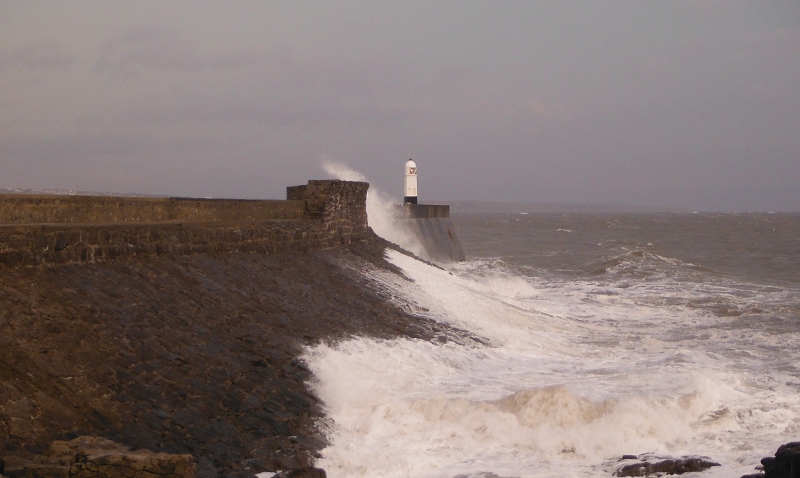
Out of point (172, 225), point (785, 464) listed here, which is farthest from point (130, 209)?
point (785, 464)

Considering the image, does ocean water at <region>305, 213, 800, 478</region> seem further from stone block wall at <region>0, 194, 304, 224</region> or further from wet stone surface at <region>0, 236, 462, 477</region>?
stone block wall at <region>0, 194, 304, 224</region>

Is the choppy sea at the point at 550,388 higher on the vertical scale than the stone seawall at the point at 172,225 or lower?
lower

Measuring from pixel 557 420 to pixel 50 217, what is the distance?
19.4ft

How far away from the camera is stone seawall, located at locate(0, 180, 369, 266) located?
782 cm

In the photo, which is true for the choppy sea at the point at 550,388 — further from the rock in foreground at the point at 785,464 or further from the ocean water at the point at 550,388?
the rock in foreground at the point at 785,464

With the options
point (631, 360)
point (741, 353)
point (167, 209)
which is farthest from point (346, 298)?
point (741, 353)

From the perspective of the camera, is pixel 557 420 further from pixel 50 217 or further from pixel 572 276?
pixel 572 276

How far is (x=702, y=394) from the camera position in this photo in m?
8.72

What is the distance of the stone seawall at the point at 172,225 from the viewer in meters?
7.82

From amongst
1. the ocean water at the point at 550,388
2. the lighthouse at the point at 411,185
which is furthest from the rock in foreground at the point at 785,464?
the lighthouse at the point at 411,185

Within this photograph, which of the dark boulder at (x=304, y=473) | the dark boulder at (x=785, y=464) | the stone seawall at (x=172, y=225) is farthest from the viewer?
the stone seawall at (x=172, y=225)

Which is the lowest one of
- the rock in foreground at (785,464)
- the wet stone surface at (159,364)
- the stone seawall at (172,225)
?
the rock in foreground at (785,464)

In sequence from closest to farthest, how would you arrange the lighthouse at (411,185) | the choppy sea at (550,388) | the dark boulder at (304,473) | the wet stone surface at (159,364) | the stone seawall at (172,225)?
the wet stone surface at (159,364)
the dark boulder at (304,473)
the choppy sea at (550,388)
the stone seawall at (172,225)
the lighthouse at (411,185)

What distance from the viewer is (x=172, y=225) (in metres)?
10.1
